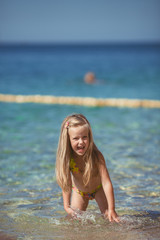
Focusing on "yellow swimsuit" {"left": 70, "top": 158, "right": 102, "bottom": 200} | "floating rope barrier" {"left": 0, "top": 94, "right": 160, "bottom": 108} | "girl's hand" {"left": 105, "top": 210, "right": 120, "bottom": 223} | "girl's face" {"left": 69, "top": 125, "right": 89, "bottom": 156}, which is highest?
"floating rope barrier" {"left": 0, "top": 94, "right": 160, "bottom": 108}

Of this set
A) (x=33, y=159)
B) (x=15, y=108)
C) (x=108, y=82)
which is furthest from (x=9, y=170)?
(x=108, y=82)

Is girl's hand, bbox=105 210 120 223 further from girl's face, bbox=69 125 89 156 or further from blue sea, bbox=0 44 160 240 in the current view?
girl's face, bbox=69 125 89 156

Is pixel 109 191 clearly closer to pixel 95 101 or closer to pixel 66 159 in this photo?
pixel 66 159

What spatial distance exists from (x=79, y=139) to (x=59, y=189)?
1.27 meters

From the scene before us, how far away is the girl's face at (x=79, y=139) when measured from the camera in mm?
2768

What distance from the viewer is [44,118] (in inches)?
340

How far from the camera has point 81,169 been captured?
3.00 metres

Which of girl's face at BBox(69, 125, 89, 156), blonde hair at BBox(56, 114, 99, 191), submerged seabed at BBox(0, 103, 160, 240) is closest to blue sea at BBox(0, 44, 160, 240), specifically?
submerged seabed at BBox(0, 103, 160, 240)

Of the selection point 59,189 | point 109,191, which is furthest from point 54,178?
point 109,191

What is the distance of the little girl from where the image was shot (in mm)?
2781

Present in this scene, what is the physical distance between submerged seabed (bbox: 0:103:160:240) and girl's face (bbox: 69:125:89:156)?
58cm

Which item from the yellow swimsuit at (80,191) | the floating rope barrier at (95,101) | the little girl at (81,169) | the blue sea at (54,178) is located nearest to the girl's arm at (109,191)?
the little girl at (81,169)

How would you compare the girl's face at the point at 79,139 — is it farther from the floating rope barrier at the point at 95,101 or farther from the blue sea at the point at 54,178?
the floating rope barrier at the point at 95,101

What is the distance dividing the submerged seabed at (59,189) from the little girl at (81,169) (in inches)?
5.6
